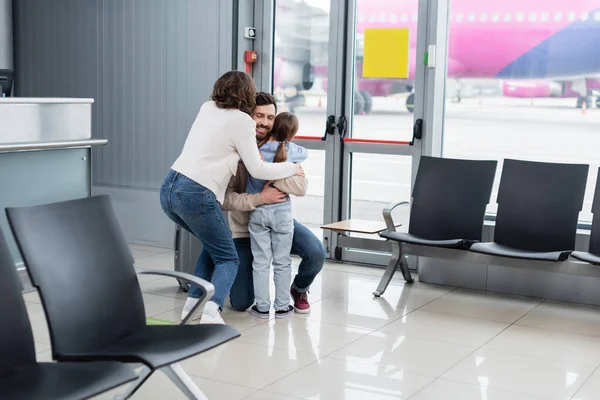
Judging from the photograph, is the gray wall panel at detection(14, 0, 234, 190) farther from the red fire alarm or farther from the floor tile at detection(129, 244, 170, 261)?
the floor tile at detection(129, 244, 170, 261)

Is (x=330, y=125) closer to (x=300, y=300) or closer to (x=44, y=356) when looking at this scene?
(x=300, y=300)

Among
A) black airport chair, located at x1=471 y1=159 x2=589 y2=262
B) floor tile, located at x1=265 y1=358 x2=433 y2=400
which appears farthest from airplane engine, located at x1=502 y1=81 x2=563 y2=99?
floor tile, located at x1=265 y1=358 x2=433 y2=400

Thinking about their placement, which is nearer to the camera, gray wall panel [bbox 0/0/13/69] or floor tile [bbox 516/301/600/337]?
floor tile [bbox 516/301/600/337]

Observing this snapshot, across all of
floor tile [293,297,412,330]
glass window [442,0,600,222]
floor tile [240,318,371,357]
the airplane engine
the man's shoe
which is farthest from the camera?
the airplane engine

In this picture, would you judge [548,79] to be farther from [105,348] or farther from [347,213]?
[105,348]

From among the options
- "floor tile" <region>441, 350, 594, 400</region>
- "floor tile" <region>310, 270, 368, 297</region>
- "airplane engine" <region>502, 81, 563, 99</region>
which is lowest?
"floor tile" <region>310, 270, 368, 297</region>

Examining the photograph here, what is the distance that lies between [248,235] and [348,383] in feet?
4.53

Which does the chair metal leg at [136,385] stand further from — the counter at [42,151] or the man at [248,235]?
the counter at [42,151]

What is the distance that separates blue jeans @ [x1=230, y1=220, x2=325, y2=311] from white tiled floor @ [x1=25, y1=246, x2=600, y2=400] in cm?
11

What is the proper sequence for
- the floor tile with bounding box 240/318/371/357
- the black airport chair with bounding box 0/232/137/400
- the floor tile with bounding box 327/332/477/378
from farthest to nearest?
1. the floor tile with bounding box 240/318/371/357
2. the floor tile with bounding box 327/332/477/378
3. the black airport chair with bounding box 0/232/137/400

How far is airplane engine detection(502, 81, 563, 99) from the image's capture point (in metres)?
5.64

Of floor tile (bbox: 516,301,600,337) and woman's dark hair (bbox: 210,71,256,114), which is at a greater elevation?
woman's dark hair (bbox: 210,71,256,114)

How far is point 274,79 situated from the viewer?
22.0 ft

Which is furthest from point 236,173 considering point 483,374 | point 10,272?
point 10,272
